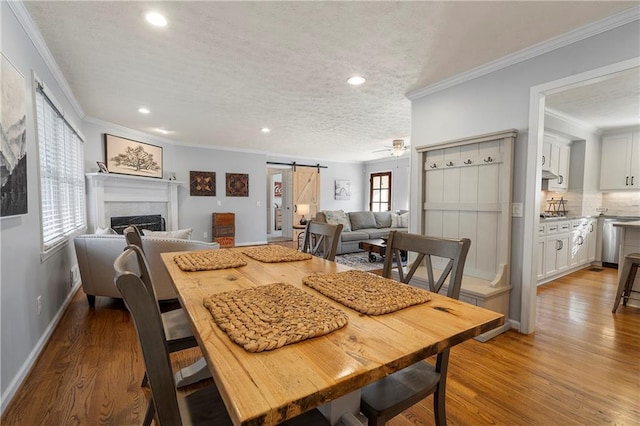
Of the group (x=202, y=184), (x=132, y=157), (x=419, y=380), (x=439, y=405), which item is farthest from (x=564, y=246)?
(x=132, y=157)

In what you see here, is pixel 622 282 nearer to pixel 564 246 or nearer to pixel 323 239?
pixel 564 246

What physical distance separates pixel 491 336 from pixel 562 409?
836 mm

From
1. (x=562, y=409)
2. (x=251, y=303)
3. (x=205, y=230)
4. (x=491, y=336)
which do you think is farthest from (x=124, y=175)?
(x=562, y=409)

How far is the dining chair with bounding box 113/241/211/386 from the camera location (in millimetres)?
1010

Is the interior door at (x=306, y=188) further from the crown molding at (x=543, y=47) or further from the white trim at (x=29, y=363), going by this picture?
the white trim at (x=29, y=363)

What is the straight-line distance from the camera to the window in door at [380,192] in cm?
871

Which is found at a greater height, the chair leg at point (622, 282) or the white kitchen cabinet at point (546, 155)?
the white kitchen cabinet at point (546, 155)

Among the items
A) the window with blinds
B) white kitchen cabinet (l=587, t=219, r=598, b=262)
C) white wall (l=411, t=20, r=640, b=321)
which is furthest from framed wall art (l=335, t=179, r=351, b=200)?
the window with blinds

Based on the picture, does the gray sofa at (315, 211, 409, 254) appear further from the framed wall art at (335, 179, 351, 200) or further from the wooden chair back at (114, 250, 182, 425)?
the wooden chair back at (114, 250, 182, 425)

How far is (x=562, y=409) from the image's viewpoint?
5.52ft

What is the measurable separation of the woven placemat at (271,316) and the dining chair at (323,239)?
2.53ft

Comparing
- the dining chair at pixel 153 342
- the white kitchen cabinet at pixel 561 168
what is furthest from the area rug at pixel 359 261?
the dining chair at pixel 153 342

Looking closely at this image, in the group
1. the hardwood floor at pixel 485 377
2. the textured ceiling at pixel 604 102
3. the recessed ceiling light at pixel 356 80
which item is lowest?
the hardwood floor at pixel 485 377

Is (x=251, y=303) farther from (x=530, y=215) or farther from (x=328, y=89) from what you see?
(x=328, y=89)
